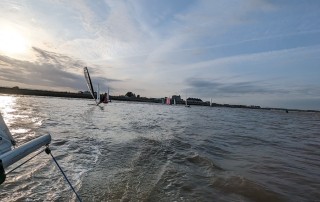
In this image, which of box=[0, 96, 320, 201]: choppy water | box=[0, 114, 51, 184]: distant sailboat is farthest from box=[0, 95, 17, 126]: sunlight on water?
box=[0, 114, 51, 184]: distant sailboat

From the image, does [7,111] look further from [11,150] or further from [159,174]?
[11,150]

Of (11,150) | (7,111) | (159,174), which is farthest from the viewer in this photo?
(7,111)

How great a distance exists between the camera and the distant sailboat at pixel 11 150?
7.88 feet

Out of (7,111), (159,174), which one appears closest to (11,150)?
(159,174)

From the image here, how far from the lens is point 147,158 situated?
9219 mm

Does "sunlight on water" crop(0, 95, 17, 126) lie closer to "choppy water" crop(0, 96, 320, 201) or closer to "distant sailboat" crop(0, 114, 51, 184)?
"choppy water" crop(0, 96, 320, 201)

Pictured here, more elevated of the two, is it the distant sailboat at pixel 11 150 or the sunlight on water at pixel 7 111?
the distant sailboat at pixel 11 150

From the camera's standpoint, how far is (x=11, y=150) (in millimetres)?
2998

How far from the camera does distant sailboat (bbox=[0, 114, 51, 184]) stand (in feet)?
7.88

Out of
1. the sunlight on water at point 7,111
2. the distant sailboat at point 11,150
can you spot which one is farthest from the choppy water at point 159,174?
the sunlight on water at point 7,111

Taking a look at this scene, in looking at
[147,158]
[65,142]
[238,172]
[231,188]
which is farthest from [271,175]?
[65,142]

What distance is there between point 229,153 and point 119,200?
23.4ft

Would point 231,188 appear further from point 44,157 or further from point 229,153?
point 44,157

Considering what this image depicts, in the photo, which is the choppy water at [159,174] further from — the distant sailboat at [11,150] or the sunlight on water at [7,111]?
the sunlight on water at [7,111]
